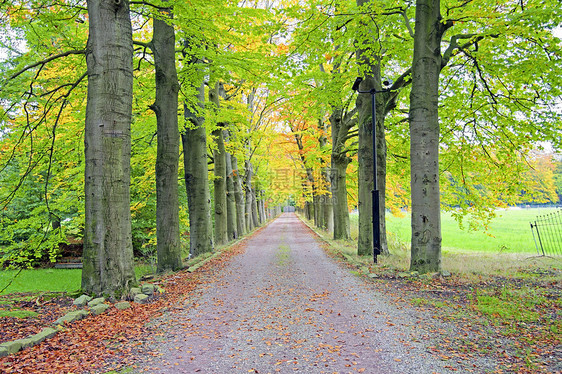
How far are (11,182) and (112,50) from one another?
17.4 feet

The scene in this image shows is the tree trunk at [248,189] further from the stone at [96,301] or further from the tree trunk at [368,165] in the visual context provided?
the stone at [96,301]

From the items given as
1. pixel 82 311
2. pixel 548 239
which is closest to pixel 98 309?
pixel 82 311

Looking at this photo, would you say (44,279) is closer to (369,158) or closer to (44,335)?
(44,335)

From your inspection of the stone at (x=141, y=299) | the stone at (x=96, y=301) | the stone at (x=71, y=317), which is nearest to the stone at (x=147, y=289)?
the stone at (x=141, y=299)

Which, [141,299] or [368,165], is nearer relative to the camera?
[141,299]

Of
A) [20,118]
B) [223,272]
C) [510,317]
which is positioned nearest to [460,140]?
[510,317]

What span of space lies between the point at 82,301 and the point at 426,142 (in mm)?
7649

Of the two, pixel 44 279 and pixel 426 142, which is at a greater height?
pixel 426 142

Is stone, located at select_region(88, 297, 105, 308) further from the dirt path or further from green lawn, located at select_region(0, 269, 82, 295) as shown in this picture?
green lawn, located at select_region(0, 269, 82, 295)

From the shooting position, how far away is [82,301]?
5.90 meters

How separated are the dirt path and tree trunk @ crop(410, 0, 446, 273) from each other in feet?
5.77

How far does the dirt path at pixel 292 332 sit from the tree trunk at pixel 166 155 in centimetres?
199

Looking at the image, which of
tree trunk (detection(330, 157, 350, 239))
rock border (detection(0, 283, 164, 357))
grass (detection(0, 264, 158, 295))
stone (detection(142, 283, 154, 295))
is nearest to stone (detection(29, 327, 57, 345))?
rock border (detection(0, 283, 164, 357))

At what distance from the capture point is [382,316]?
5.50 meters
